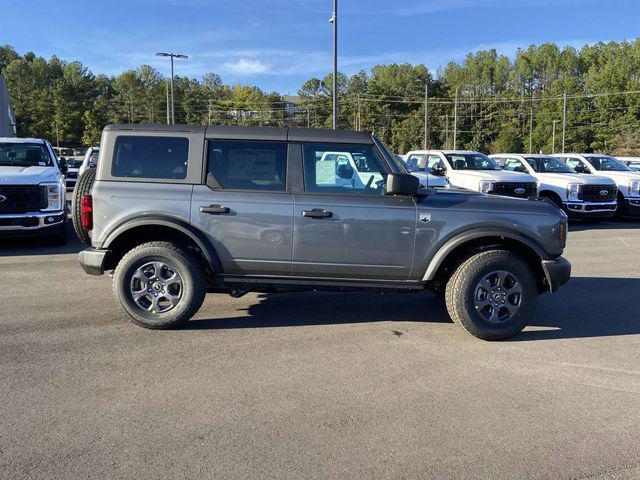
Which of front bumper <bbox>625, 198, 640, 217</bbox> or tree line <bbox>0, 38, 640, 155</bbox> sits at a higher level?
tree line <bbox>0, 38, 640, 155</bbox>

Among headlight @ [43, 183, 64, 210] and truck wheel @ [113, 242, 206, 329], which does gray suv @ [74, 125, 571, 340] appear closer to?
truck wheel @ [113, 242, 206, 329]

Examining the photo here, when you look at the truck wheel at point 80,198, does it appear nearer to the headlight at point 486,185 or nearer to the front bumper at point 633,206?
the headlight at point 486,185

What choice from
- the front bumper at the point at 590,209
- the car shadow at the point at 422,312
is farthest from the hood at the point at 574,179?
the car shadow at the point at 422,312

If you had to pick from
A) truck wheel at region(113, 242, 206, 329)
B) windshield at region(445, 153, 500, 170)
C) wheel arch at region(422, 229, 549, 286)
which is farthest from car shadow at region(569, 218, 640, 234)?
truck wheel at region(113, 242, 206, 329)

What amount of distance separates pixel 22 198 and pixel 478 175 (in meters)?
10.4

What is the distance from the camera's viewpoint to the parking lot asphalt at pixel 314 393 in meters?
3.13

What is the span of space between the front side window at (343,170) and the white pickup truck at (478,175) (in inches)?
282

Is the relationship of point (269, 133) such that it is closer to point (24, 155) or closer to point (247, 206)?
point (247, 206)

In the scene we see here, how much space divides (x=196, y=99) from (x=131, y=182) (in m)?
91.0

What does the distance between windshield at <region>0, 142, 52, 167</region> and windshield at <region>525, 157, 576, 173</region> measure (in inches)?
503

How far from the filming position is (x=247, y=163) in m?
5.33

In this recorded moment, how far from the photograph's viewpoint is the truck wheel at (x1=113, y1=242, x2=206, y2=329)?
524 cm

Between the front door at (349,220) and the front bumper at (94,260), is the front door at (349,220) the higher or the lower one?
the higher one

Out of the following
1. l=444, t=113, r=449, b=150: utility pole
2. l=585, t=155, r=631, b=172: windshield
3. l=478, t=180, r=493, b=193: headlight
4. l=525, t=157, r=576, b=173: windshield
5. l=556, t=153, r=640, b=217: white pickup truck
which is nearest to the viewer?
l=478, t=180, r=493, b=193: headlight
